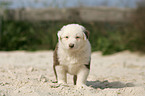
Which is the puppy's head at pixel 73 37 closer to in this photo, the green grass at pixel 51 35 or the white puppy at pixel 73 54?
the white puppy at pixel 73 54

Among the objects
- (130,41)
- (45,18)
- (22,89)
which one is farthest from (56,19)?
(22,89)

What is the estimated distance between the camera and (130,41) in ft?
26.0

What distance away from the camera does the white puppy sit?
3.05m

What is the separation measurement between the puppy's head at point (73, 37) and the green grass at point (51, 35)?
4919 millimetres

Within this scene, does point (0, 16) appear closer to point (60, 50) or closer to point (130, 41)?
point (130, 41)

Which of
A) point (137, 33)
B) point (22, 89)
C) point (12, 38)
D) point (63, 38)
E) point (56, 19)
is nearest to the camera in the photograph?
point (22, 89)

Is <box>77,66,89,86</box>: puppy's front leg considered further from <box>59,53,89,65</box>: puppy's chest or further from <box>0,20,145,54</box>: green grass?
<box>0,20,145,54</box>: green grass

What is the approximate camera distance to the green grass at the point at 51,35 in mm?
8164

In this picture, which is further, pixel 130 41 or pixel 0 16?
pixel 0 16

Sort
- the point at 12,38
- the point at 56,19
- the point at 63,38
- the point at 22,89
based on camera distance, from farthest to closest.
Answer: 1. the point at 56,19
2. the point at 12,38
3. the point at 63,38
4. the point at 22,89

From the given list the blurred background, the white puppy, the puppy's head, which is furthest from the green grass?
the puppy's head

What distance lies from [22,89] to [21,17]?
7.51 m

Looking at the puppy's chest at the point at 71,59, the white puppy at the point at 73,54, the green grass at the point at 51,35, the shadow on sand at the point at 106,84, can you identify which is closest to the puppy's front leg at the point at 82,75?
the white puppy at the point at 73,54

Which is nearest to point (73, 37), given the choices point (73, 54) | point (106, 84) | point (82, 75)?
point (73, 54)
